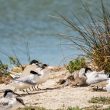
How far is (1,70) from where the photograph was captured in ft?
49.7

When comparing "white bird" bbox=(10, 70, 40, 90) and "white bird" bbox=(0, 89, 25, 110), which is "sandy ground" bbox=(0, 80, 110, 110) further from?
"white bird" bbox=(0, 89, 25, 110)

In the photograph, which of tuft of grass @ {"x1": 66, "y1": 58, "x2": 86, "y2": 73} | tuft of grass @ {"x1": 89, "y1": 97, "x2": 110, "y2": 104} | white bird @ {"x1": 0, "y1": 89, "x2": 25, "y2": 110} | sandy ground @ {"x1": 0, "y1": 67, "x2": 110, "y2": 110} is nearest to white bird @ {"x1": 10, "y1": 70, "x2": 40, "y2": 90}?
sandy ground @ {"x1": 0, "y1": 67, "x2": 110, "y2": 110}

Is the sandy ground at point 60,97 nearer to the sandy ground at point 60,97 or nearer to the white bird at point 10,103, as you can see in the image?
the sandy ground at point 60,97

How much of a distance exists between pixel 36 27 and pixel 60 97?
37.2ft

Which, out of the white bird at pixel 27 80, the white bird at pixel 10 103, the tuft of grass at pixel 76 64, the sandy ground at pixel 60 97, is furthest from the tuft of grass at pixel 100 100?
the tuft of grass at pixel 76 64

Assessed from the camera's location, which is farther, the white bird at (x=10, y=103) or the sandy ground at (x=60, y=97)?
the sandy ground at (x=60, y=97)

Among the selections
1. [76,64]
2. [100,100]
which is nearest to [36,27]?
[76,64]

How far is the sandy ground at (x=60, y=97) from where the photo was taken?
11359 millimetres

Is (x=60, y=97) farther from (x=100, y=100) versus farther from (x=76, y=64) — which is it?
(x=76, y=64)

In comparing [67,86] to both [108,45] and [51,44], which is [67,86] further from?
[51,44]

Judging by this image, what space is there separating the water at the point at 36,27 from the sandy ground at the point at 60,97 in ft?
5.11

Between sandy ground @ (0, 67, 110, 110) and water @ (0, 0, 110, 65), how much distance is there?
156cm

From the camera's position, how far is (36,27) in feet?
76.3

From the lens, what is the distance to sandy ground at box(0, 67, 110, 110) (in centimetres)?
1136
